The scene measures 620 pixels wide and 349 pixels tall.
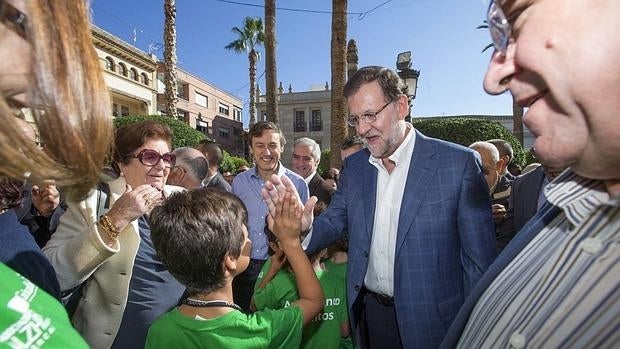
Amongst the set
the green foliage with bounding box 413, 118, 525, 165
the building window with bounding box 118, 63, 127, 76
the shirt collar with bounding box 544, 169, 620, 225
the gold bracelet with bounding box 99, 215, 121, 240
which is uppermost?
the building window with bounding box 118, 63, 127, 76

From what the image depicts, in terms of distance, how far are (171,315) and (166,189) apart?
4.78ft

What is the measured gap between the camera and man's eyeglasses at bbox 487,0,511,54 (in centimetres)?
100

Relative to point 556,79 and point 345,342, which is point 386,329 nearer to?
point 345,342

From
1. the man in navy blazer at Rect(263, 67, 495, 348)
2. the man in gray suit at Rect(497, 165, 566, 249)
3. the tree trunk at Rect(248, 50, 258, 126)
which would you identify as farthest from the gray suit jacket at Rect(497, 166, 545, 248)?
the tree trunk at Rect(248, 50, 258, 126)

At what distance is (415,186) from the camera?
2.47 metres

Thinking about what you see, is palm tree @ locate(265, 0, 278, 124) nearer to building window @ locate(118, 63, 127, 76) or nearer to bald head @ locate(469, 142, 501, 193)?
bald head @ locate(469, 142, 501, 193)

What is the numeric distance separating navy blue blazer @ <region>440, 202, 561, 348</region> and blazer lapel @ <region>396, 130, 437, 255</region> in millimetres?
1029

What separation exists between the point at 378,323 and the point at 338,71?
887cm

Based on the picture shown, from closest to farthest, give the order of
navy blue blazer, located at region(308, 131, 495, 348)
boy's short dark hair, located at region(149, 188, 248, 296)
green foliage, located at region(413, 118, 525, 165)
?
boy's short dark hair, located at region(149, 188, 248, 296) < navy blue blazer, located at region(308, 131, 495, 348) < green foliage, located at region(413, 118, 525, 165)

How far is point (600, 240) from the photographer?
101cm

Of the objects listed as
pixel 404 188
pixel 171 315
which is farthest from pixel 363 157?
pixel 171 315

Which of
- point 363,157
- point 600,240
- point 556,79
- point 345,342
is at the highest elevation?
point 556,79

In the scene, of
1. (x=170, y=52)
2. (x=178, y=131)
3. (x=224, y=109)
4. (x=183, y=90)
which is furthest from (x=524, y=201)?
(x=224, y=109)

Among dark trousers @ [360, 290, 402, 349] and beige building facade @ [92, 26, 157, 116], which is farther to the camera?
beige building facade @ [92, 26, 157, 116]
